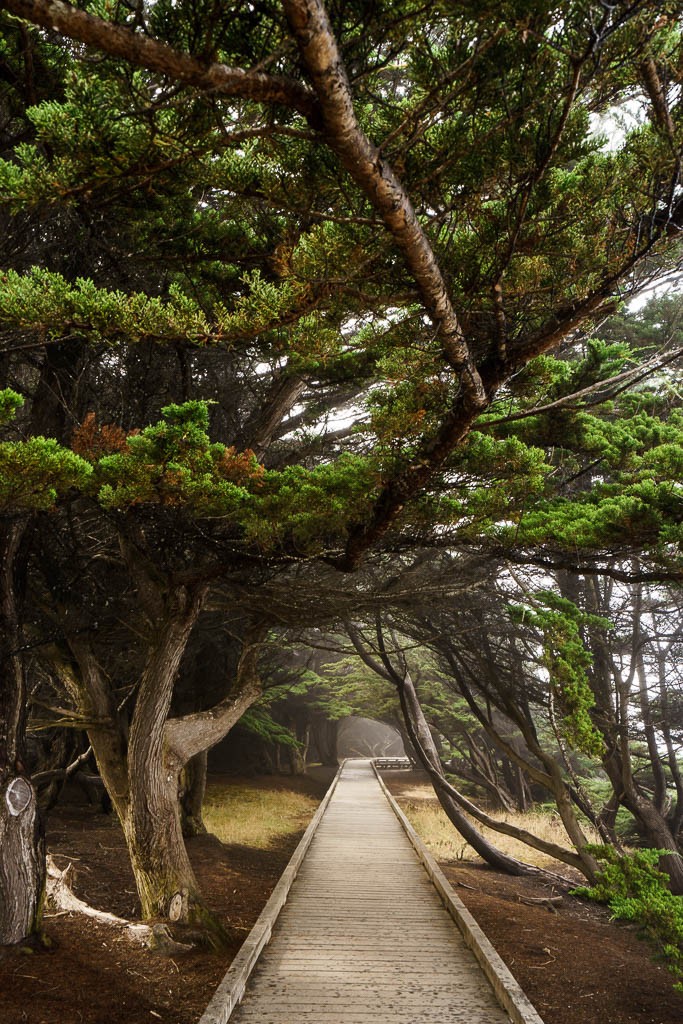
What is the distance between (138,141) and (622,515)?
13.6 feet

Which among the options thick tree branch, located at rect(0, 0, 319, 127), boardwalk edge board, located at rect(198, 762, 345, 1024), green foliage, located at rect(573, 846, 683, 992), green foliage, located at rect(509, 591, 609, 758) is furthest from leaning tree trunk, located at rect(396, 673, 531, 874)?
thick tree branch, located at rect(0, 0, 319, 127)

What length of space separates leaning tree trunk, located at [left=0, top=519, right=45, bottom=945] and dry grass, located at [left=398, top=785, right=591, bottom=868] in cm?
961

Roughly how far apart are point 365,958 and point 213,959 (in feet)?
4.96

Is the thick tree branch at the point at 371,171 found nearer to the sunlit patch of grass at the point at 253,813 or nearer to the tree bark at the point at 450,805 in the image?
the tree bark at the point at 450,805

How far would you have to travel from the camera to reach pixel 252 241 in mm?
5344

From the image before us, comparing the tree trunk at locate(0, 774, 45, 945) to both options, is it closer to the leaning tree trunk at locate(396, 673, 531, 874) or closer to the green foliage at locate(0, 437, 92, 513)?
the green foliage at locate(0, 437, 92, 513)

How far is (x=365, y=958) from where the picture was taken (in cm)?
600

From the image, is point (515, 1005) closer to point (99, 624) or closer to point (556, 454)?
point (556, 454)

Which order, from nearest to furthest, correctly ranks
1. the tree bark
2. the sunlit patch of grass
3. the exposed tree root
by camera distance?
the exposed tree root < the tree bark < the sunlit patch of grass

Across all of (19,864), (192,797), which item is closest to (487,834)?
(192,797)

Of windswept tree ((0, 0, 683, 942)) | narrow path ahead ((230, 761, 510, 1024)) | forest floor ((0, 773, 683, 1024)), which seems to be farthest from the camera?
forest floor ((0, 773, 683, 1024))

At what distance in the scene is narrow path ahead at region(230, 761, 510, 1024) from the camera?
4809mm

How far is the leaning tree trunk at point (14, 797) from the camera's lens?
559 cm

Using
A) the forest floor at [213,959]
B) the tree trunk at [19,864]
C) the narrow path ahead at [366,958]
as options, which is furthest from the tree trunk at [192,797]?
the tree trunk at [19,864]
